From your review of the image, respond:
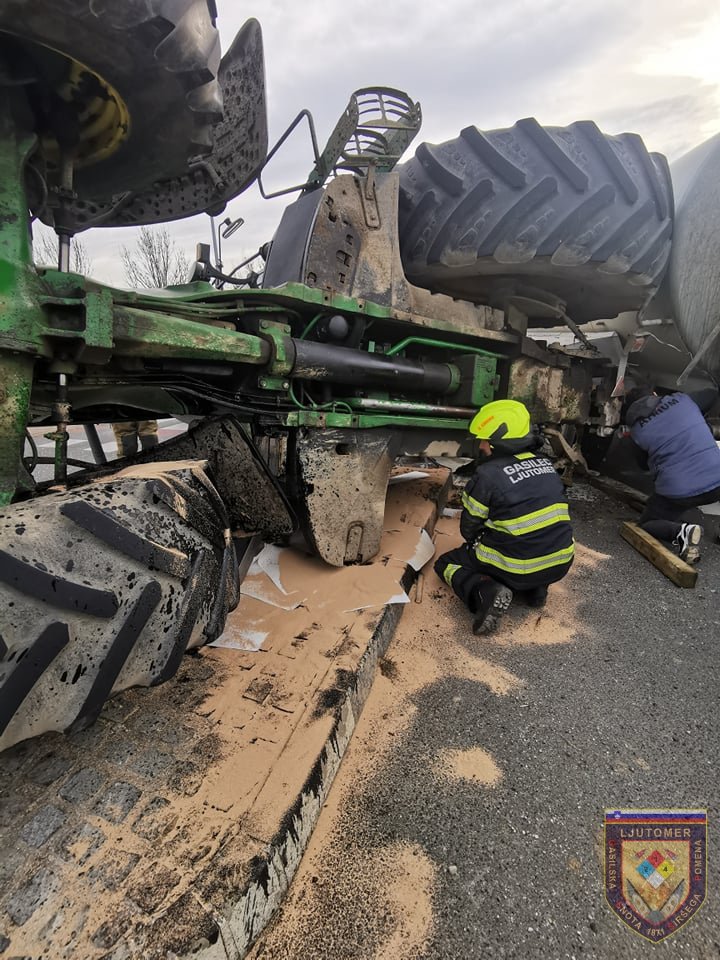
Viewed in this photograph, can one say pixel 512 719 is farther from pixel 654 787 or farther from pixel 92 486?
pixel 92 486

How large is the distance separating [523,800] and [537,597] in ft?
3.90

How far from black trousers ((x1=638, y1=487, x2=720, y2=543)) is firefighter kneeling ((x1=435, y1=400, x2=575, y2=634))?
1201 mm

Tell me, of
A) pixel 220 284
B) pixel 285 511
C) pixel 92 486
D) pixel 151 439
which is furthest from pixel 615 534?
pixel 151 439

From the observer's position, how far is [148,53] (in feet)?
3.61

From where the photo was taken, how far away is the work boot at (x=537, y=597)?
8.07 feet

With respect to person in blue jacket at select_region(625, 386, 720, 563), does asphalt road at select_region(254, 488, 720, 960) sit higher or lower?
lower

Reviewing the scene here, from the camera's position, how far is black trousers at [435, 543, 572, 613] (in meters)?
2.36

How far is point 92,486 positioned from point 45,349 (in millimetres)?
497

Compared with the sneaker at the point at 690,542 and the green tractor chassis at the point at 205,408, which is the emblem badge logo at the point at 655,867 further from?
the sneaker at the point at 690,542

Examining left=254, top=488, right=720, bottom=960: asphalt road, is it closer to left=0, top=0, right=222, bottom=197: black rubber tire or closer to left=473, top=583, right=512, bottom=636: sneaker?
left=473, top=583, right=512, bottom=636: sneaker

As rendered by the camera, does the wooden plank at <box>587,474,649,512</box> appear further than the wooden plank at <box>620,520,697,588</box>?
Yes

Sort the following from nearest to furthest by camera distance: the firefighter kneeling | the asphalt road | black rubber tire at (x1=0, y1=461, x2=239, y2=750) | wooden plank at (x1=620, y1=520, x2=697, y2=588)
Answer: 1. black rubber tire at (x1=0, y1=461, x2=239, y2=750)
2. the asphalt road
3. the firefighter kneeling
4. wooden plank at (x1=620, y1=520, x2=697, y2=588)

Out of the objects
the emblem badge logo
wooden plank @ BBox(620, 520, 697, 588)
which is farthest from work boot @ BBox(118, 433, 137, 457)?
the emblem badge logo

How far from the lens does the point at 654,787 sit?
57.0 inches
